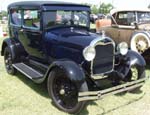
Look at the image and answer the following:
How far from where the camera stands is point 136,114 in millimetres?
4660

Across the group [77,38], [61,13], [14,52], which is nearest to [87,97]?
[77,38]

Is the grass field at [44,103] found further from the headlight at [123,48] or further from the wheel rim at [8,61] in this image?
the headlight at [123,48]

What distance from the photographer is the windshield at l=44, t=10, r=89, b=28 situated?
17.9 ft

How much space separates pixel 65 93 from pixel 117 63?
1.37m

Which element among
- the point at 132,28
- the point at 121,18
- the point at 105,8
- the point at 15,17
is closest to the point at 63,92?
the point at 15,17

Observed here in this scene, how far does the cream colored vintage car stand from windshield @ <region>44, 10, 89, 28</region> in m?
2.05

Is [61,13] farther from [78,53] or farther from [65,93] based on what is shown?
[65,93]

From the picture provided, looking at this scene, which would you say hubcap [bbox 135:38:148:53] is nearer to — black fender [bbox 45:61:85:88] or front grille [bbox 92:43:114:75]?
front grille [bbox 92:43:114:75]

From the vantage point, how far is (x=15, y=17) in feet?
22.2

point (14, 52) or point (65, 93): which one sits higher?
point (14, 52)

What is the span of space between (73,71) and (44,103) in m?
1.11

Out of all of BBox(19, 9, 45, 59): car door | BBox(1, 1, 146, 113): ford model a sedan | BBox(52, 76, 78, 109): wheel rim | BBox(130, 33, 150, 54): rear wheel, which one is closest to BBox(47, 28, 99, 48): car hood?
BBox(1, 1, 146, 113): ford model a sedan

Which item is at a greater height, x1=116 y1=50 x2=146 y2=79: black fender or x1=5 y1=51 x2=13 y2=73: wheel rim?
x1=116 y1=50 x2=146 y2=79: black fender

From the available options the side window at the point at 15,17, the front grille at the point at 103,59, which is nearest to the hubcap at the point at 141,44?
the front grille at the point at 103,59
